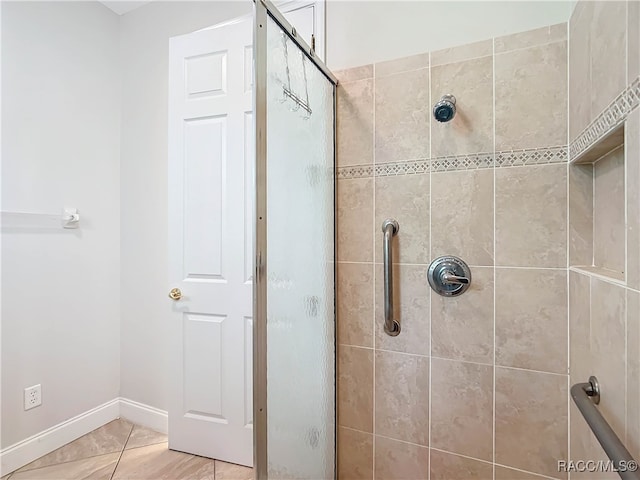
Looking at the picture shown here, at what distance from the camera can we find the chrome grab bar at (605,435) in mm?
549

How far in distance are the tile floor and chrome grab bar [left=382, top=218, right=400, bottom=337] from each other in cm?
108

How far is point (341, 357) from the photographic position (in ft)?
4.57

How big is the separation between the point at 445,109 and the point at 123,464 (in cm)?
223

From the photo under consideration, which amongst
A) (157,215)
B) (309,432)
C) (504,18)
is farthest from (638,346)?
(157,215)

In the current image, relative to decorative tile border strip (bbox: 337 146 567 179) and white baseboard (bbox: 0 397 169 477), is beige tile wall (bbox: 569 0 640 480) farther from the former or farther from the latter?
white baseboard (bbox: 0 397 169 477)

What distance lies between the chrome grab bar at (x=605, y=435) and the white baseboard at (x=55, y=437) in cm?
238

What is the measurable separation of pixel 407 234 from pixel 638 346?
0.74m

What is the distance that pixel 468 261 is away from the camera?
3.90ft

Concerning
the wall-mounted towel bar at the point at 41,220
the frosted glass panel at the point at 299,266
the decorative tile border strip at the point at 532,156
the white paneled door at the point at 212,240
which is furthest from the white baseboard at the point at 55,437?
the decorative tile border strip at the point at 532,156

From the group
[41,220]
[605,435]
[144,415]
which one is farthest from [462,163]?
[144,415]

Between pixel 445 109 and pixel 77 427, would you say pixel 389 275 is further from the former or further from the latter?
pixel 77 427

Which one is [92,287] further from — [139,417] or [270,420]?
[270,420]

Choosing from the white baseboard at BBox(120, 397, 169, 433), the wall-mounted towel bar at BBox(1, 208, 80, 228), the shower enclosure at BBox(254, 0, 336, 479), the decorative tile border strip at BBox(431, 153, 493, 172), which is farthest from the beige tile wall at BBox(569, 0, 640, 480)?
the wall-mounted towel bar at BBox(1, 208, 80, 228)

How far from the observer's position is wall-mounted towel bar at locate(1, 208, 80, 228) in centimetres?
164
